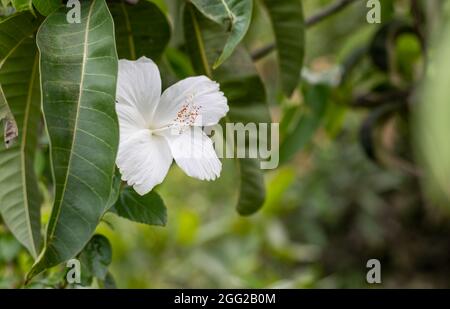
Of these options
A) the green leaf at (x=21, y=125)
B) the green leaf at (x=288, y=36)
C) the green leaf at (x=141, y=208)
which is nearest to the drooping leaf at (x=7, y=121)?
the green leaf at (x=21, y=125)

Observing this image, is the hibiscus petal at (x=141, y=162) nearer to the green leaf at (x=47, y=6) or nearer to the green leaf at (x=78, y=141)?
the green leaf at (x=78, y=141)

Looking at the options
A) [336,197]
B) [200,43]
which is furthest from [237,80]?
[336,197]

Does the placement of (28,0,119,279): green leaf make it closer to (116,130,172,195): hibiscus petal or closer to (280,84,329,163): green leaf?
(116,130,172,195): hibiscus petal

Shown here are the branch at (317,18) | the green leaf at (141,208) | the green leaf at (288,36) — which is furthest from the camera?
the branch at (317,18)

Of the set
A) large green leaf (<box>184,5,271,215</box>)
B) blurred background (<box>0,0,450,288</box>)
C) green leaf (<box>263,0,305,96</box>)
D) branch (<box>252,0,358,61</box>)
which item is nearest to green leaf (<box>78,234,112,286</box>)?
blurred background (<box>0,0,450,288</box>)

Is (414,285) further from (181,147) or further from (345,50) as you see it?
(181,147)

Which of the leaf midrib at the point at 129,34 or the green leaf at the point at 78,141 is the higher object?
the leaf midrib at the point at 129,34

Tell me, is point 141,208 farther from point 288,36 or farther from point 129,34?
point 288,36
